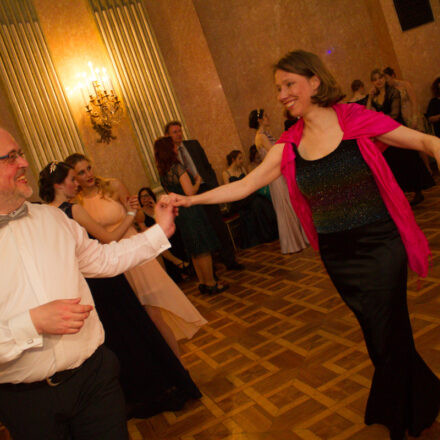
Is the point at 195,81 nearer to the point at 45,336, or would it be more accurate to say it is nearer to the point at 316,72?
the point at 316,72

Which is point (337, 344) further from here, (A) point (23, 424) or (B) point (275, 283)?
(A) point (23, 424)

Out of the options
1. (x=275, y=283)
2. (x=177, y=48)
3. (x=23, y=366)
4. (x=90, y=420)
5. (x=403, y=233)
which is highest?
(x=177, y=48)

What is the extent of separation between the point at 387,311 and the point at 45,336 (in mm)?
1339

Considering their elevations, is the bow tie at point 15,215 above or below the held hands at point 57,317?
above

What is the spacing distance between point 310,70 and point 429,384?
147cm

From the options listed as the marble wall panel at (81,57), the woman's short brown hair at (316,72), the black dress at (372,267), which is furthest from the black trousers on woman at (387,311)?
the marble wall panel at (81,57)

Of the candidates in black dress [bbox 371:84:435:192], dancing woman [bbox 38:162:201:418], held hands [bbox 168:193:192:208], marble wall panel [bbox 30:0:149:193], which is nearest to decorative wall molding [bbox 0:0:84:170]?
marble wall panel [bbox 30:0:149:193]

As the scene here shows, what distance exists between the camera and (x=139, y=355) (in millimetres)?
2938

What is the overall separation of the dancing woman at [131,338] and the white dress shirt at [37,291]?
3.94 feet

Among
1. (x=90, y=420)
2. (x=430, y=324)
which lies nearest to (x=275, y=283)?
(x=430, y=324)

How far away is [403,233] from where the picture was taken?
1910mm

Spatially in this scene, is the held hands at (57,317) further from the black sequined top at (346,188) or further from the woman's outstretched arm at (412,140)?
the woman's outstretched arm at (412,140)

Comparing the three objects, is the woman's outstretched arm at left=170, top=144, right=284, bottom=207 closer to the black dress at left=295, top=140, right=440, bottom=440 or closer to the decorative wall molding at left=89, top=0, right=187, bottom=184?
the black dress at left=295, top=140, right=440, bottom=440

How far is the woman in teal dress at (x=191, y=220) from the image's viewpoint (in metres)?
4.81
